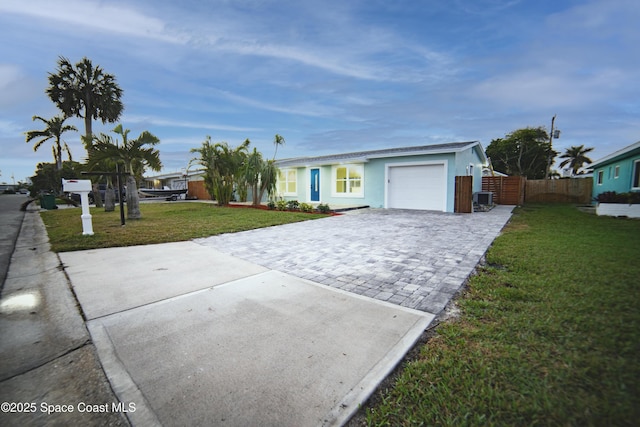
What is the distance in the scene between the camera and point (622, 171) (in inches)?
515

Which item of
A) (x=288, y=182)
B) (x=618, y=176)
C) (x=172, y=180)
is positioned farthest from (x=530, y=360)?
(x=172, y=180)

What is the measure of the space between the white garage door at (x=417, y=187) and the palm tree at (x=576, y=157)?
152 ft

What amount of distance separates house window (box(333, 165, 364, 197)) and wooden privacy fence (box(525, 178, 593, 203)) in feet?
46.5

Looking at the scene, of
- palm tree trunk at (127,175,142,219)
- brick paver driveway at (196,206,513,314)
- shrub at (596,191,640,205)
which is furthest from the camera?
palm tree trunk at (127,175,142,219)

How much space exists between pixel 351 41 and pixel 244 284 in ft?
40.2

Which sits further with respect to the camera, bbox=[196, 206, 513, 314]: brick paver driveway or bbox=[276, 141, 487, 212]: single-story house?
bbox=[276, 141, 487, 212]: single-story house

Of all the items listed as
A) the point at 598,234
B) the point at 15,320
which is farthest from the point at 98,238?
the point at 598,234

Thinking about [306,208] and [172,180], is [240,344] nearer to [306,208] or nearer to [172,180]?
[306,208]

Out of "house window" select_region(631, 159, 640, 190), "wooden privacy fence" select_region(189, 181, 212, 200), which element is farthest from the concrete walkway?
"wooden privacy fence" select_region(189, 181, 212, 200)

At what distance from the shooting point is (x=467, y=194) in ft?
38.1

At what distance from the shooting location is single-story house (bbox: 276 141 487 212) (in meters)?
12.1

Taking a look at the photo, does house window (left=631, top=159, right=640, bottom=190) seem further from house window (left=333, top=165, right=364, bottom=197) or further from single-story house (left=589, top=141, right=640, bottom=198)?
house window (left=333, top=165, right=364, bottom=197)

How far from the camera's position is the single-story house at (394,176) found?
1208 cm

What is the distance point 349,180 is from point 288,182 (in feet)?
17.0
